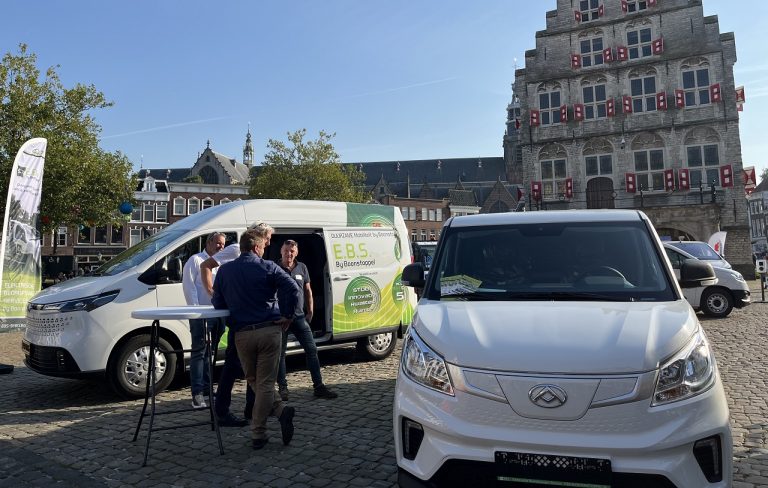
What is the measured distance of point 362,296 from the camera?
7.21 m

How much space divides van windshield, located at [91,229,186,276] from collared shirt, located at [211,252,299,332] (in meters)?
2.35

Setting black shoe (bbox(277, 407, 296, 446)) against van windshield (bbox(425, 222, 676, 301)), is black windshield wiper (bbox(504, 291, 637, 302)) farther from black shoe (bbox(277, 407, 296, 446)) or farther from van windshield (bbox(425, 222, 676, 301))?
black shoe (bbox(277, 407, 296, 446))

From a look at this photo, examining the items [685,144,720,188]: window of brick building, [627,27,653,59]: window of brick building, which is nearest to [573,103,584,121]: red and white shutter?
[627,27,653,59]: window of brick building

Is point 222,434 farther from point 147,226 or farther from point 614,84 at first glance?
point 147,226

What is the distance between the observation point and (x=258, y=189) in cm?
3972

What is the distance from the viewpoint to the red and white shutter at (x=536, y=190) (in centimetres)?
3281

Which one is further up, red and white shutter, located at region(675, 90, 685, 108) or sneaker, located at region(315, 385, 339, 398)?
red and white shutter, located at region(675, 90, 685, 108)

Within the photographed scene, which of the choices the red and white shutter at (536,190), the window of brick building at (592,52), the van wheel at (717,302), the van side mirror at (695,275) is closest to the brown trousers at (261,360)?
the van side mirror at (695,275)

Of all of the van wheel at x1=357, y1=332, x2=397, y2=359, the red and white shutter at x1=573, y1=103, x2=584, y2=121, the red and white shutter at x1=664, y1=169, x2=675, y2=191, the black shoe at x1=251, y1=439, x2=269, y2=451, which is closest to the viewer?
the black shoe at x1=251, y1=439, x2=269, y2=451

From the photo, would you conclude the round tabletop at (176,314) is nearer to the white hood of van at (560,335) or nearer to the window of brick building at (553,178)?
the white hood of van at (560,335)

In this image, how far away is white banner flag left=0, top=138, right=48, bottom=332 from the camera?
1000 cm

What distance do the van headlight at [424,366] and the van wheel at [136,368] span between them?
3.79m

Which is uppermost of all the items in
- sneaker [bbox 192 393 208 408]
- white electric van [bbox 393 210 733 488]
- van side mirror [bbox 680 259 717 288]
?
van side mirror [bbox 680 259 717 288]

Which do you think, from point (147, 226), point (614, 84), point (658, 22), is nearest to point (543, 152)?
point (614, 84)
